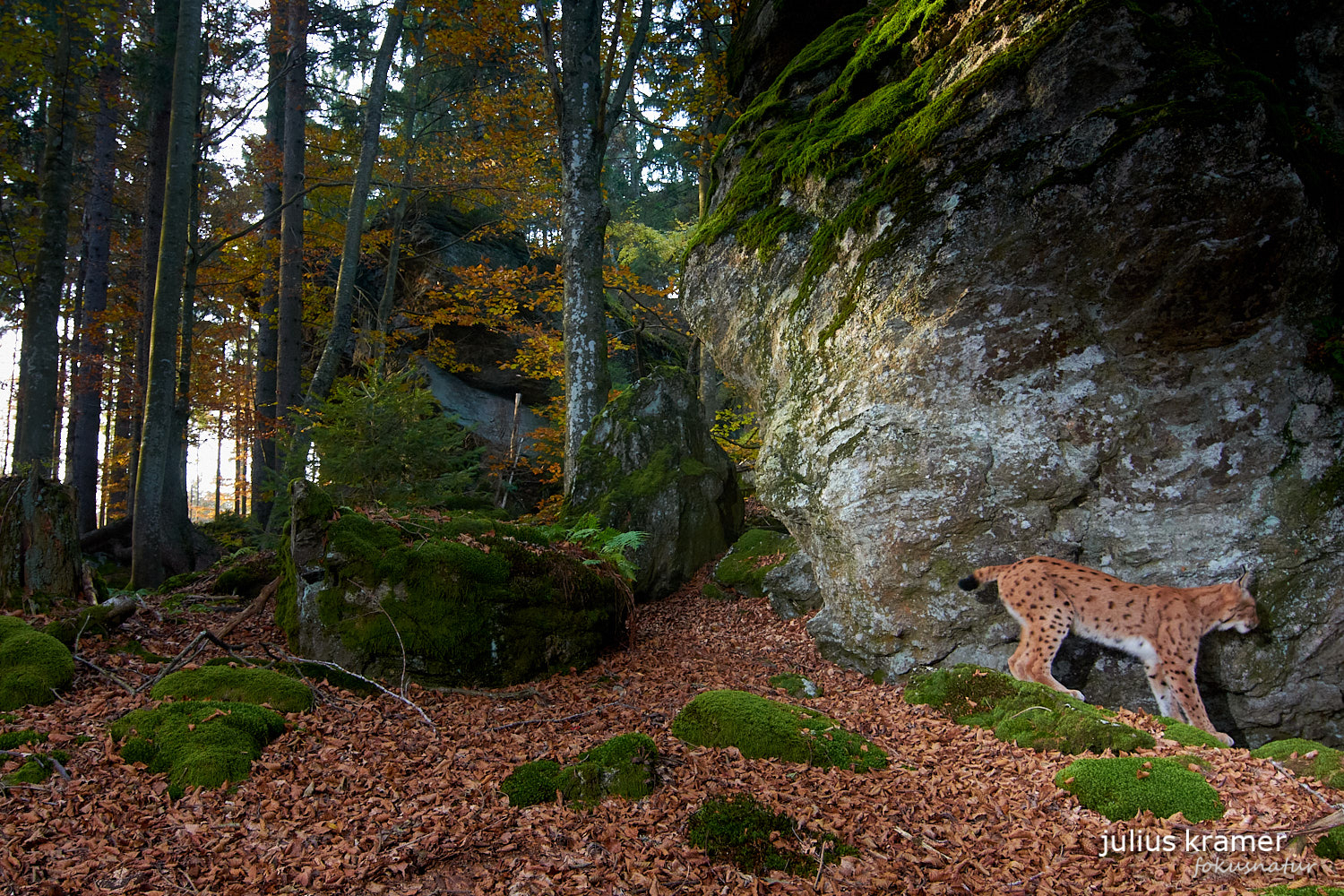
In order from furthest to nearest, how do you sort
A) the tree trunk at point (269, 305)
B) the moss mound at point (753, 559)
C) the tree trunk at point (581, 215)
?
1. the tree trunk at point (269, 305)
2. the tree trunk at point (581, 215)
3. the moss mound at point (753, 559)

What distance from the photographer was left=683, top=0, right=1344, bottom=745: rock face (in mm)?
4988

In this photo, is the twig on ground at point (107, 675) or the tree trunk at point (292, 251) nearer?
the twig on ground at point (107, 675)

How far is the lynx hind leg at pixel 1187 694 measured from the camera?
16.0 feet

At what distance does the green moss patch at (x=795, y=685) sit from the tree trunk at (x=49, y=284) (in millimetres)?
11331

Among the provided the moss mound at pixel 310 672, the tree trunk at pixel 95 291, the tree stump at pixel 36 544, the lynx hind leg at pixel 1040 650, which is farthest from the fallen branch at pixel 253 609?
the tree trunk at pixel 95 291

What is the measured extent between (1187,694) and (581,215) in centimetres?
1000

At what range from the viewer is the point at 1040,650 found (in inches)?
211

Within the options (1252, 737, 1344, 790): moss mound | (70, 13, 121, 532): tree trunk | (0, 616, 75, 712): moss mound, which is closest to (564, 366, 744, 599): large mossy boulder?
(0, 616, 75, 712): moss mound

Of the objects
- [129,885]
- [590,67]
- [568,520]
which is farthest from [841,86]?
[129,885]

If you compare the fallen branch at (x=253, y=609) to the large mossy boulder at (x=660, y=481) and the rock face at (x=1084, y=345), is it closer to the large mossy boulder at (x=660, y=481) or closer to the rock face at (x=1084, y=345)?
the large mossy boulder at (x=660, y=481)

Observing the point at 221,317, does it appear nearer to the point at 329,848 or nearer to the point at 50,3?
the point at 50,3

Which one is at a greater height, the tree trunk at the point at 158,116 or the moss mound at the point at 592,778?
the tree trunk at the point at 158,116

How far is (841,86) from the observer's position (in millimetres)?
7797

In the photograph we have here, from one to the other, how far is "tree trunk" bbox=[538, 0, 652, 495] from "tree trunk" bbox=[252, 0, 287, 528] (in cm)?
652
